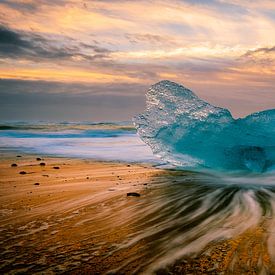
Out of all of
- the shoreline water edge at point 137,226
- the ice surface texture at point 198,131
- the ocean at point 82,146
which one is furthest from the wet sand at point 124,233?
the ocean at point 82,146

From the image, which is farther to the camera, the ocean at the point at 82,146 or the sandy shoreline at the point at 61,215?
the ocean at the point at 82,146

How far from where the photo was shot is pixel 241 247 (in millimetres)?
2809

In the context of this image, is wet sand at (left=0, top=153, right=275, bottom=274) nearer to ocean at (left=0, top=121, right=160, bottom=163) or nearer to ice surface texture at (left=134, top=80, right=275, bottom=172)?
ice surface texture at (left=134, top=80, right=275, bottom=172)

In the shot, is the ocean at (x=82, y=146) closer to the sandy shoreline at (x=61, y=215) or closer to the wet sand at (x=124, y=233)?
the sandy shoreline at (x=61, y=215)

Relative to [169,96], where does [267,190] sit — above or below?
below

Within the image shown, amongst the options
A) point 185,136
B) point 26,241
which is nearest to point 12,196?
point 26,241

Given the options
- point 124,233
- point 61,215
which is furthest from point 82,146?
point 124,233

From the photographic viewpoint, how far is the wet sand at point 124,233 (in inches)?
98.7

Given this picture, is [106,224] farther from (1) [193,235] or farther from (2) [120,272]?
(2) [120,272]

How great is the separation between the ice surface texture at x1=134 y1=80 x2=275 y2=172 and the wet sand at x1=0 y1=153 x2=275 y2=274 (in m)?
2.48

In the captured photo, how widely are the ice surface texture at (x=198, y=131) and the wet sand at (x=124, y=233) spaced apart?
97.5 inches

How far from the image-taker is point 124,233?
3.28 metres

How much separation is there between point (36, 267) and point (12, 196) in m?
2.81

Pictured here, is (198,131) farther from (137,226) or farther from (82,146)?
(82,146)
